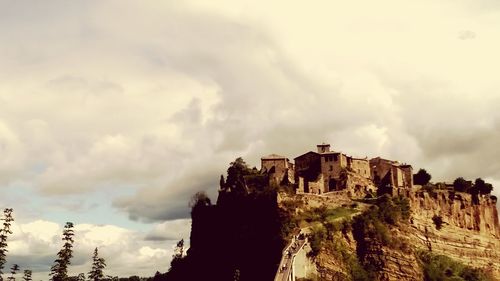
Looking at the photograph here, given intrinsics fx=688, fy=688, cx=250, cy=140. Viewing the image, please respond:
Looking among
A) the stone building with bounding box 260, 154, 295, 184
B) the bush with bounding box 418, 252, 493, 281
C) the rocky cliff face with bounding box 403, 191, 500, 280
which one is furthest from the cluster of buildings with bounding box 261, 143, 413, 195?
the bush with bounding box 418, 252, 493, 281

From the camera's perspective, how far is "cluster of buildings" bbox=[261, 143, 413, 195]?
103688 millimetres

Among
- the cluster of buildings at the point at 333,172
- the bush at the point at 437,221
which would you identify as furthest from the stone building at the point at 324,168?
the bush at the point at 437,221

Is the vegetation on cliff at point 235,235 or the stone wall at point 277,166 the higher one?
the stone wall at point 277,166

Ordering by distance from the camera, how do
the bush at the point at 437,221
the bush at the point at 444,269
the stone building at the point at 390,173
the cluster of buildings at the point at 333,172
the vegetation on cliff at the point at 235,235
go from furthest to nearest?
the stone building at the point at 390,173
the bush at the point at 437,221
the cluster of buildings at the point at 333,172
the bush at the point at 444,269
the vegetation on cliff at the point at 235,235

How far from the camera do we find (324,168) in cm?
10631

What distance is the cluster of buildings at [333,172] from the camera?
103688mm

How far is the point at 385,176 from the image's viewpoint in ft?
365

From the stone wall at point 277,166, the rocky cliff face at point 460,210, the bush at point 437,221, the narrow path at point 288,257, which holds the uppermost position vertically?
the stone wall at point 277,166

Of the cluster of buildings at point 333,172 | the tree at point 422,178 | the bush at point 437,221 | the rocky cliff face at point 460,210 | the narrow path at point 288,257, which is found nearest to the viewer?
the narrow path at point 288,257

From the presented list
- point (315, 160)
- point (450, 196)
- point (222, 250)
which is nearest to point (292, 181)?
point (315, 160)

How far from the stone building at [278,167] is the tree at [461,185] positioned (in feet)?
106

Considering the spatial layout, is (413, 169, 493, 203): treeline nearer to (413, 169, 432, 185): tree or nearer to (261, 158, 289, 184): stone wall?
(413, 169, 432, 185): tree

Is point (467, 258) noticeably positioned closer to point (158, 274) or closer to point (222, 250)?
point (222, 250)

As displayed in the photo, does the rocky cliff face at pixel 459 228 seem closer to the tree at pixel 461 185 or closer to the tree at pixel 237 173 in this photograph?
the tree at pixel 461 185
